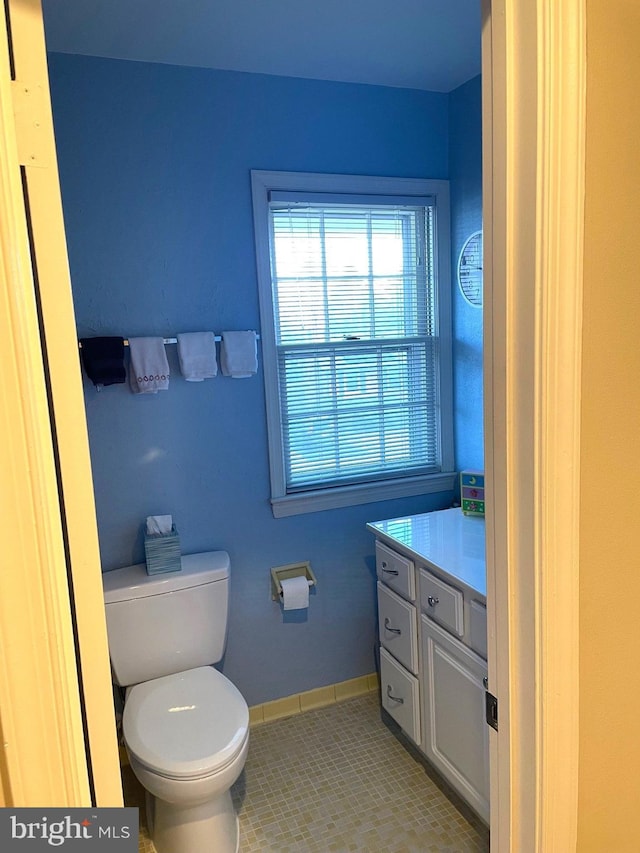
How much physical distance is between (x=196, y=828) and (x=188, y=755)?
11.5 inches

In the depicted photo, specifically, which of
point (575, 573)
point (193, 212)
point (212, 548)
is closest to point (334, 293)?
point (193, 212)

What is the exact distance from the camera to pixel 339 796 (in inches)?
85.3

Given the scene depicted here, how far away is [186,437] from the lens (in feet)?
7.61

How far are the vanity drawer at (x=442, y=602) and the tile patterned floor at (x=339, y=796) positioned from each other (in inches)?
27.0

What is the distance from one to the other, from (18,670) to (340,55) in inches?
85.9

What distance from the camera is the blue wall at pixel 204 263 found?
2.11 meters

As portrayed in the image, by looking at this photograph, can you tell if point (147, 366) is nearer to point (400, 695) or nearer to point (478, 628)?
point (478, 628)

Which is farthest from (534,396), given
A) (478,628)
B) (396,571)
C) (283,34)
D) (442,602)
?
(283,34)

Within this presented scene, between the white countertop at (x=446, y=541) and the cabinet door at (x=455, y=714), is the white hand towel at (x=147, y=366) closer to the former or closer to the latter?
the white countertop at (x=446, y=541)

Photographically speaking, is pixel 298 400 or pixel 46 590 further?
pixel 298 400

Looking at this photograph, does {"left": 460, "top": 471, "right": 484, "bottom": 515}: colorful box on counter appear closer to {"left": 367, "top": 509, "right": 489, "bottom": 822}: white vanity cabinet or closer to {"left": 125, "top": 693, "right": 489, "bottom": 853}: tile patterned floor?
{"left": 367, "top": 509, "right": 489, "bottom": 822}: white vanity cabinet

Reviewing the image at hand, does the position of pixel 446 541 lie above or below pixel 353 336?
below

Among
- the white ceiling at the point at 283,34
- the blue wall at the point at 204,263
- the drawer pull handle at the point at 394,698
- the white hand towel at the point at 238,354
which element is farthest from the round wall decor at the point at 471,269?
the drawer pull handle at the point at 394,698

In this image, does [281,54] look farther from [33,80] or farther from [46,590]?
[46,590]
